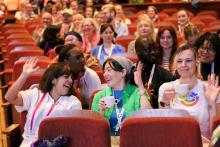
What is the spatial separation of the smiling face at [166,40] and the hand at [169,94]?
1.35 m

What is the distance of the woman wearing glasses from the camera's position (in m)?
3.28

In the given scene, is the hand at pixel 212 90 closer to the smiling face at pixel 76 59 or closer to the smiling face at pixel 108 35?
the smiling face at pixel 76 59

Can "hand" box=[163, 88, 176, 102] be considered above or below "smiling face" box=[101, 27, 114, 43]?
below

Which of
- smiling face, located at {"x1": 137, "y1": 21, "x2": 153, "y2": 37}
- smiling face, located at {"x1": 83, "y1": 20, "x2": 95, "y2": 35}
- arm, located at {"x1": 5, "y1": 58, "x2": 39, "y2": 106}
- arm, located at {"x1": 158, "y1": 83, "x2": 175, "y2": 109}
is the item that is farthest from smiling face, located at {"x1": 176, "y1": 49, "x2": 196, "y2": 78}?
smiling face, located at {"x1": 83, "y1": 20, "x2": 95, "y2": 35}

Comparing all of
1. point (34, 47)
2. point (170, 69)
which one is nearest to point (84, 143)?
point (170, 69)

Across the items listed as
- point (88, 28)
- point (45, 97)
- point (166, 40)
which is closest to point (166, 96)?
point (45, 97)

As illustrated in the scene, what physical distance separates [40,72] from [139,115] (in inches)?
63.5

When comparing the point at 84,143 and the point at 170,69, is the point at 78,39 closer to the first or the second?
the point at 170,69

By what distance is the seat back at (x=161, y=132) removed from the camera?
6.84 ft

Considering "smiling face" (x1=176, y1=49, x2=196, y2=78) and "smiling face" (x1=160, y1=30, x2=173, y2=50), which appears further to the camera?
"smiling face" (x1=160, y1=30, x2=173, y2=50)

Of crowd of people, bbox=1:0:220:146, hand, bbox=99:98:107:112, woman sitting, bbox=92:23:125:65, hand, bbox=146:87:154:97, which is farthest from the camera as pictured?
woman sitting, bbox=92:23:125:65

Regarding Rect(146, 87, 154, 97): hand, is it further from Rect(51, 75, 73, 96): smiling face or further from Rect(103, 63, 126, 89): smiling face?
Rect(51, 75, 73, 96): smiling face

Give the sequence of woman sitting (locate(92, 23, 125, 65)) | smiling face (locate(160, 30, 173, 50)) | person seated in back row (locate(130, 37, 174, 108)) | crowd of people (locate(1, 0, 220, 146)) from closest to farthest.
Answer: crowd of people (locate(1, 0, 220, 146)) → person seated in back row (locate(130, 37, 174, 108)) → smiling face (locate(160, 30, 173, 50)) → woman sitting (locate(92, 23, 125, 65))

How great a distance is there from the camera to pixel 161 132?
6.95 ft
